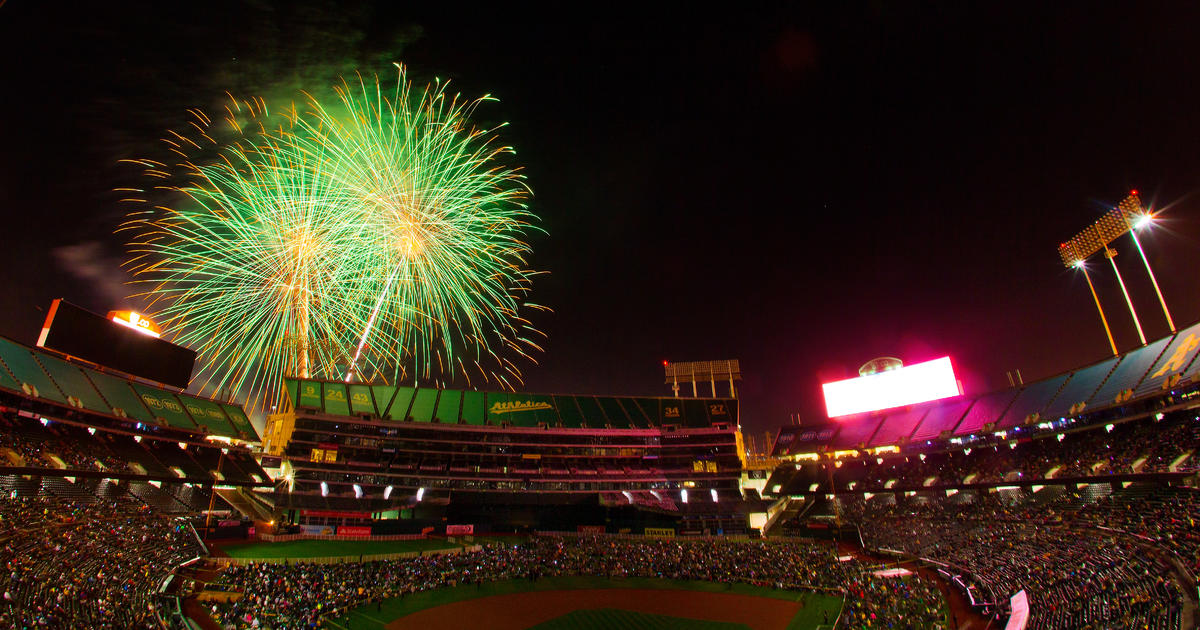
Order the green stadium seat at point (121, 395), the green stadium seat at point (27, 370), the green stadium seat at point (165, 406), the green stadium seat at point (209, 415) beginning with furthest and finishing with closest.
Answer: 1. the green stadium seat at point (209, 415)
2. the green stadium seat at point (165, 406)
3. the green stadium seat at point (121, 395)
4. the green stadium seat at point (27, 370)

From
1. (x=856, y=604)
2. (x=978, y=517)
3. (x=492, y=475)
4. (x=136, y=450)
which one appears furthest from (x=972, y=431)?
(x=136, y=450)

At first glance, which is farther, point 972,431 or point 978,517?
point 972,431

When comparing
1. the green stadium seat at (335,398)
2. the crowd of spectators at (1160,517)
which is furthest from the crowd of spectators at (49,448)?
the crowd of spectators at (1160,517)

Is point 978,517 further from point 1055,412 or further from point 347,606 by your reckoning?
point 347,606

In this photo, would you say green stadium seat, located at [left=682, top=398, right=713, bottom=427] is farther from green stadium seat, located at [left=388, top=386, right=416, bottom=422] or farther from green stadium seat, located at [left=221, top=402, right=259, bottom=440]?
green stadium seat, located at [left=221, top=402, right=259, bottom=440]

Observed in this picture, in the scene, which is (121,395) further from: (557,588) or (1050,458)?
(1050,458)

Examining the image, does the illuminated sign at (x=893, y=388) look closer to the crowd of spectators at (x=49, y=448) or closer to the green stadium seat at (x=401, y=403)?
the green stadium seat at (x=401, y=403)

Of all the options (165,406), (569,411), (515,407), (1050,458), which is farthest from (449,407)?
(1050,458)
